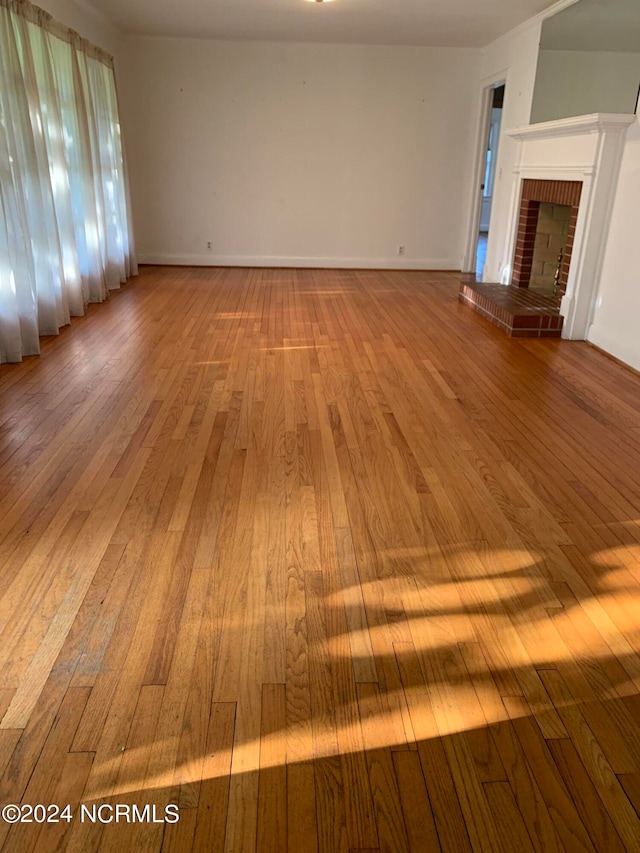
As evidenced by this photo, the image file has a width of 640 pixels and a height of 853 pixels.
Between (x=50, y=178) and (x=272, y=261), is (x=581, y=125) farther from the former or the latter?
(x=272, y=261)

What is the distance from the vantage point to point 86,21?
6.02 m

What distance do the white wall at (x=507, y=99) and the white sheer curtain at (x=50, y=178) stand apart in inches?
162

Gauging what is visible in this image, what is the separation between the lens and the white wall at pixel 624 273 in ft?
14.6

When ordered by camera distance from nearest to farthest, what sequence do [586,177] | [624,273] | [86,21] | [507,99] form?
[624,273]
[586,177]
[86,21]
[507,99]

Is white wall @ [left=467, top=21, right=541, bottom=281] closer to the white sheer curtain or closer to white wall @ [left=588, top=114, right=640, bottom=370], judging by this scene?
white wall @ [left=588, top=114, right=640, bottom=370]

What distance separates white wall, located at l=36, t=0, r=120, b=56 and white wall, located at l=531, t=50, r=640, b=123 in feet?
13.7

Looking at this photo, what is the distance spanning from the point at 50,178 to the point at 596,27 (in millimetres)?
4454

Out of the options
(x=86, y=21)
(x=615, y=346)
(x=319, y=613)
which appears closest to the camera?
(x=319, y=613)

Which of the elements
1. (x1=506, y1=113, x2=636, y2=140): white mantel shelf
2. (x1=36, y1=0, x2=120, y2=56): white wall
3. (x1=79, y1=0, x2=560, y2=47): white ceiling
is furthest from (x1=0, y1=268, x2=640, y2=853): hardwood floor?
(x1=79, y1=0, x2=560, y2=47): white ceiling

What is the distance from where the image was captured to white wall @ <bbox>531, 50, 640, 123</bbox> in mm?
4660

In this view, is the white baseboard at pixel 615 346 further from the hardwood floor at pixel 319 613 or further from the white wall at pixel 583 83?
the white wall at pixel 583 83

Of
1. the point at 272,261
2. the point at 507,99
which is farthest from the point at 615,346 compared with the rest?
the point at 272,261

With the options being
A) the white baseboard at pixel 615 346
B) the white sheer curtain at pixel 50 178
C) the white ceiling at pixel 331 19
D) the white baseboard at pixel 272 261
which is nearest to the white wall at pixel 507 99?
the white ceiling at pixel 331 19

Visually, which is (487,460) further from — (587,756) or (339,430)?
(587,756)
